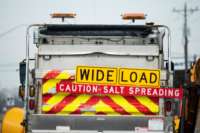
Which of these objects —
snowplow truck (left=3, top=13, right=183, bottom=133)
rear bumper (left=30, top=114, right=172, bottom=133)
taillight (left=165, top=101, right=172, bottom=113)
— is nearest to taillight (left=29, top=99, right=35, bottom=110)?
snowplow truck (left=3, top=13, right=183, bottom=133)

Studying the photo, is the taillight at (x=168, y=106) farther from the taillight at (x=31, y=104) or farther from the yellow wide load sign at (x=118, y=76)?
the taillight at (x=31, y=104)

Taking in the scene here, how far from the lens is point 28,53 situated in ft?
30.3

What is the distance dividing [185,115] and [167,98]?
4.67 feet

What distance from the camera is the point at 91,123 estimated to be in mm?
8859

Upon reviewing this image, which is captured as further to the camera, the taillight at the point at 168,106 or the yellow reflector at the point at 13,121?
the yellow reflector at the point at 13,121

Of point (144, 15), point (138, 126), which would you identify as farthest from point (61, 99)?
point (144, 15)

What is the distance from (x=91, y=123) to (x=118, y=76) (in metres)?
0.83

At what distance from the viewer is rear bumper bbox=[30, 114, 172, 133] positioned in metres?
8.82

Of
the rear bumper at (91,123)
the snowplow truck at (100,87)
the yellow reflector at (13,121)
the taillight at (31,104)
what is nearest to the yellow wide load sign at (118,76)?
the snowplow truck at (100,87)

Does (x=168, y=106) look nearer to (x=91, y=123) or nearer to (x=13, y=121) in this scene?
(x=91, y=123)

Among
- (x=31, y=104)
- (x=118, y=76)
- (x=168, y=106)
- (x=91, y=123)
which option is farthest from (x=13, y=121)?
(x=168, y=106)

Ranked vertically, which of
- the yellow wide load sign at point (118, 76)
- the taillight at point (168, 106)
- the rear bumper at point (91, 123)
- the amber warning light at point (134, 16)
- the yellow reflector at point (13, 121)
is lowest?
the yellow reflector at point (13, 121)

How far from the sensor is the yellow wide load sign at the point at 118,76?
9031 millimetres

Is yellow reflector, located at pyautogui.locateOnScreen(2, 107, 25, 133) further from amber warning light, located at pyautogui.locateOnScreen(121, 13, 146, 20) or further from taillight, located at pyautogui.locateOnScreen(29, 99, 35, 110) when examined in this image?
amber warning light, located at pyautogui.locateOnScreen(121, 13, 146, 20)
